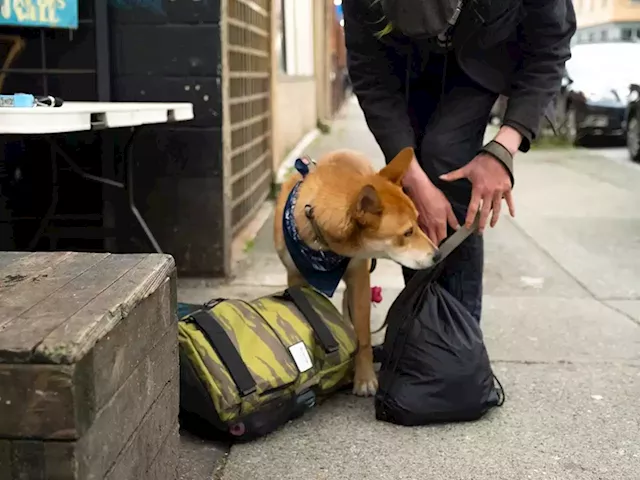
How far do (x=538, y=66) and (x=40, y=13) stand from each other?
2.19 metres

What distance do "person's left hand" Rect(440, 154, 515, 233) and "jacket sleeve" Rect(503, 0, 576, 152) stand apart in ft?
0.53

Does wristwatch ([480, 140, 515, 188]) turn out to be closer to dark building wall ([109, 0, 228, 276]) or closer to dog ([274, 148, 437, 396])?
dog ([274, 148, 437, 396])

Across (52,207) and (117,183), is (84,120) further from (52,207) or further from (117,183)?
(52,207)

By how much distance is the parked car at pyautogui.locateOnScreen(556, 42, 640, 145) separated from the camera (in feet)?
36.1

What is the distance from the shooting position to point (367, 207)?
2.54 metres

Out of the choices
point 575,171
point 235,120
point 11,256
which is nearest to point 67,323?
point 11,256

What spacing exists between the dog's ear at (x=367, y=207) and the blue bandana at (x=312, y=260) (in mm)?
186

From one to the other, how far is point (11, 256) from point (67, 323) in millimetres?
614

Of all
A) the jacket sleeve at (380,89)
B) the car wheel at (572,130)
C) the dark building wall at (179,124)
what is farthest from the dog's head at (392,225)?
the car wheel at (572,130)

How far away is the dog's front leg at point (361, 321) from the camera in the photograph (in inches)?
105

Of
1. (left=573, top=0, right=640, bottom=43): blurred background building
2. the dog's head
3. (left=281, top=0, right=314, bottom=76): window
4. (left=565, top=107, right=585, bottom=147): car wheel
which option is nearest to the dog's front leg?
the dog's head

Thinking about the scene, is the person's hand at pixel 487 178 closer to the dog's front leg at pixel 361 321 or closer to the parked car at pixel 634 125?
the dog's front leg at pixel 361 321

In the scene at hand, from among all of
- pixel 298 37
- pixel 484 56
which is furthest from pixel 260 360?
pixel 298 37

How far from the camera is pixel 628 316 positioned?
3498 mm
